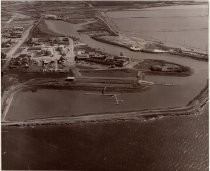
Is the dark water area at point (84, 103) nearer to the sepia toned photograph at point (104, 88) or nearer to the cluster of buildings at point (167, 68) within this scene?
the sepia toned photograph at point (104, 88)

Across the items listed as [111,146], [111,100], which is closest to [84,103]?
[111,100]

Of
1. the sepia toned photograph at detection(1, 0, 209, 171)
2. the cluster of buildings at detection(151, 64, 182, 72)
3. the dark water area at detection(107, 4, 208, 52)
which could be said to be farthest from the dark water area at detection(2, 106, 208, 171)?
the dark water area at detection(107, 4, 208, 52)

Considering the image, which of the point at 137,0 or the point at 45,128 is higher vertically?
the point at 137,0

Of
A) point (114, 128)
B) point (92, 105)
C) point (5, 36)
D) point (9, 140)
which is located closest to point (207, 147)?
point (114, 128)

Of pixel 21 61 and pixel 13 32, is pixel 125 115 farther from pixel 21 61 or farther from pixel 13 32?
pixel 13 32

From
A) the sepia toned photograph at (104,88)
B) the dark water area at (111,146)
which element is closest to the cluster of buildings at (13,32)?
the sepia toned photograph at (104,88)

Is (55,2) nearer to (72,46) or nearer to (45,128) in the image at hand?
(72,46)

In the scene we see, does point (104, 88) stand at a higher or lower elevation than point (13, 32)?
lower
